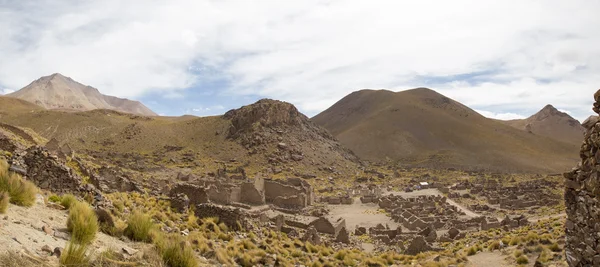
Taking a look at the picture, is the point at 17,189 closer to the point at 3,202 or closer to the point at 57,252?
the point at 3,202

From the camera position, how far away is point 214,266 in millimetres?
10383

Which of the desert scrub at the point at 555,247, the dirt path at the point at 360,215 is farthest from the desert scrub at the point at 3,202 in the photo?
the dirt path at the point at 360,215

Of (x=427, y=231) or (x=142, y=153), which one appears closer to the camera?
(x=427, y=231)

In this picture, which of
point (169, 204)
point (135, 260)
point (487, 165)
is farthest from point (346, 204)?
point (487, 165)

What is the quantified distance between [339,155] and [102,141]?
49.4 m

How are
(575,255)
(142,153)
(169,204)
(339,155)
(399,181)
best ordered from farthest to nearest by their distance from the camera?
1. (339,155)
2. (142,153)
3. (399,181)
4. (169,204)
5. (575,255)

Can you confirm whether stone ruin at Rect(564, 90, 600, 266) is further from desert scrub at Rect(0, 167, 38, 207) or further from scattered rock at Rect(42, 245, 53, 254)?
desert scrub at Rect(0, 167, 38, 207)

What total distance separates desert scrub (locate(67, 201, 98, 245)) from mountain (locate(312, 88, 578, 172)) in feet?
340

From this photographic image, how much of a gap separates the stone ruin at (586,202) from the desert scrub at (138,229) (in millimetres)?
9546

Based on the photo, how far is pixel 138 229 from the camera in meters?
10.0

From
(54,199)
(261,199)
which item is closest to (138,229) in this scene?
(54,199)

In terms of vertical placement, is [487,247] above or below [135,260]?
below

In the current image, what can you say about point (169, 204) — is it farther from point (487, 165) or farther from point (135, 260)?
point (487, 165)

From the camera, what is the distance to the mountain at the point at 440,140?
118750mm
